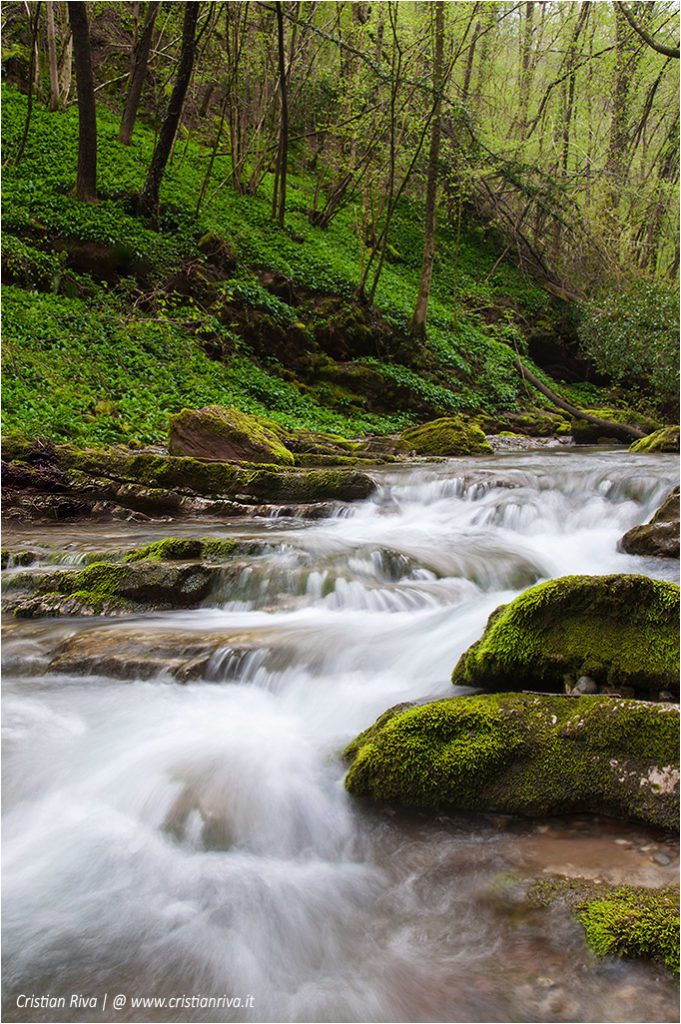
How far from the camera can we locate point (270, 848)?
3.00 metres

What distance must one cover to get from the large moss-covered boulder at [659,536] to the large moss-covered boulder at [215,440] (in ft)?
18.2

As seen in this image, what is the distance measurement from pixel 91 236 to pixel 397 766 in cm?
1451

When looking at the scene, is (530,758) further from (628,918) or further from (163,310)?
(163,310)

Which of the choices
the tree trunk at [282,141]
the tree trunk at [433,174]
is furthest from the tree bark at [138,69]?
the tree trunk at [433,174]

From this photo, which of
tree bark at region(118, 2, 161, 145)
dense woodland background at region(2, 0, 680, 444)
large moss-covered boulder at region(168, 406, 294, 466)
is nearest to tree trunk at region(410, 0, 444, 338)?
dense woodland background at region(2, 0, 680, 444)

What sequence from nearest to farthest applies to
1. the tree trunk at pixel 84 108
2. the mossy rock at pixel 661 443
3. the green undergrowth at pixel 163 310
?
the green undergrowth at pixel 163 310, the mossy rock at pixel 661 443, the tree trunk at pixel 84 108

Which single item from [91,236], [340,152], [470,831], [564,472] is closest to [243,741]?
[470,831]

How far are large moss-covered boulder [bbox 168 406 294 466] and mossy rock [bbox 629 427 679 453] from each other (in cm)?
780

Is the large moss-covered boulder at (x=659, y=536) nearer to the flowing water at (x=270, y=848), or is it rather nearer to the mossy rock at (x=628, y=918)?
the flowing water at (x=270, y=848)

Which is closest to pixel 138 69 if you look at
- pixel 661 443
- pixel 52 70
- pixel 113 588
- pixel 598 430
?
pixel 52 70

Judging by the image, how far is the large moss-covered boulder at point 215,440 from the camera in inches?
387

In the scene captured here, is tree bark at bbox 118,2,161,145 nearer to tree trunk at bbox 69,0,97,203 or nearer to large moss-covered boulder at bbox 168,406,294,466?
tree trunk at bbox 69,0,97,203

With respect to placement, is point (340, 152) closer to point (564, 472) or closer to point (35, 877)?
point (564, 472)

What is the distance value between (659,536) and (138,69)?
1878cm
